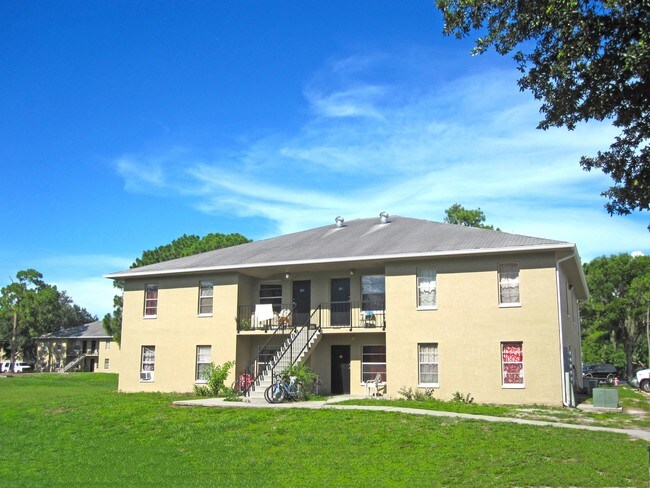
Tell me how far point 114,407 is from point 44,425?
2362 mm

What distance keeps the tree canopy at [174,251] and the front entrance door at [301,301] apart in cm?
2425

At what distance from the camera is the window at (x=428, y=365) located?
21.3 metres

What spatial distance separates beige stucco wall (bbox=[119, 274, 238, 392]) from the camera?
25141 mm

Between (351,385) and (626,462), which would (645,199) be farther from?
(351,385)

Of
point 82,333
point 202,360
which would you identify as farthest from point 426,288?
point 82,333

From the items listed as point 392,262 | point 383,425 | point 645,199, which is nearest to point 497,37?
point 645,199

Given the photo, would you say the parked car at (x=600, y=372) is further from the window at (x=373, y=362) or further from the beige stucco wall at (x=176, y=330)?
the beige stucco wall at (x=176, y=330)

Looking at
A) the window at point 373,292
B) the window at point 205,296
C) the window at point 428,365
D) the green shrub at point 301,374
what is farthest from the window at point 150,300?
the window at point 428,365

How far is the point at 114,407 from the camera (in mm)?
19203

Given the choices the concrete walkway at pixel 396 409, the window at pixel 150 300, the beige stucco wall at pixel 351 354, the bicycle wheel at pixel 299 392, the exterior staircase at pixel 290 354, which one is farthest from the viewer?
the window at pixel 150 300

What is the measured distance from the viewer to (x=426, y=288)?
22.0m

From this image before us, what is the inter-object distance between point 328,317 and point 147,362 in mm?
8681

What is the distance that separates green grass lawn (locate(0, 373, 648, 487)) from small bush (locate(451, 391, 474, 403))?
Result: 213 inches

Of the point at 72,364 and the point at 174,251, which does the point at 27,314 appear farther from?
the point at 174,251
